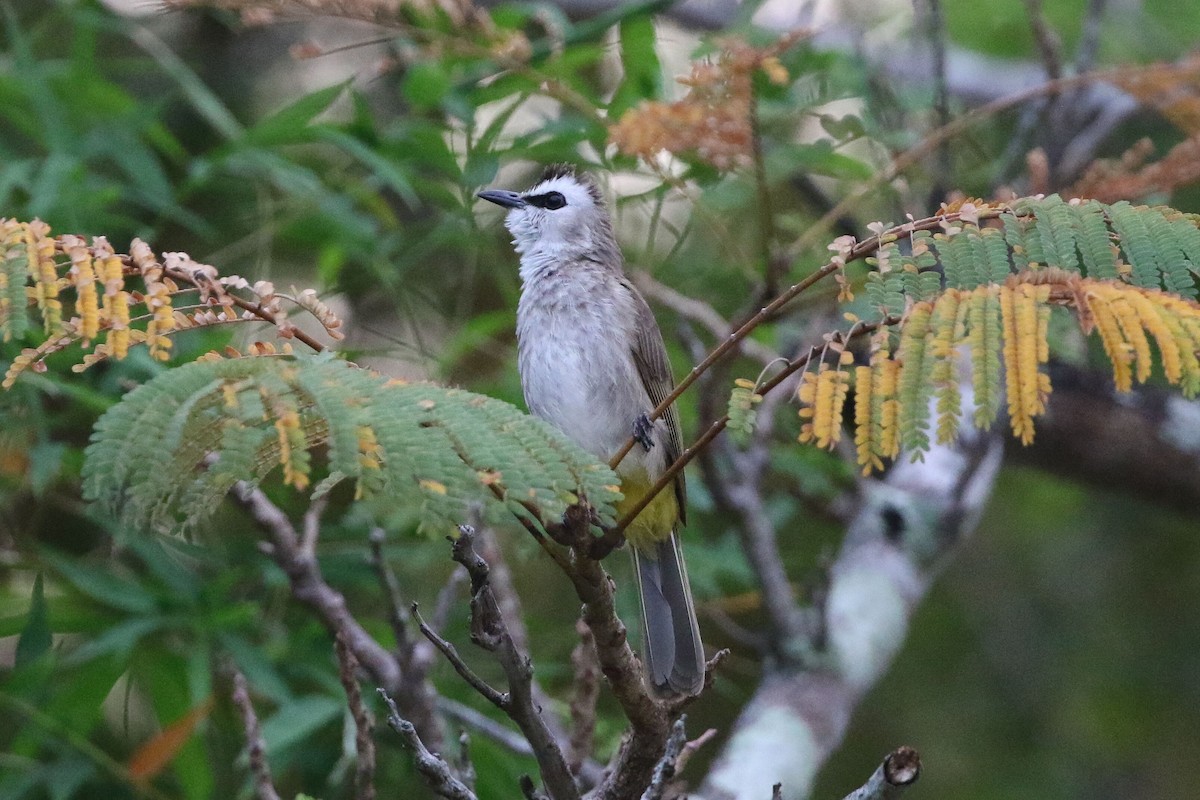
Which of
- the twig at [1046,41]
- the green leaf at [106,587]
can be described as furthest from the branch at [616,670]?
the twig at [1046,41]

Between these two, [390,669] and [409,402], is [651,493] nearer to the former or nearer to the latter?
[409,402]

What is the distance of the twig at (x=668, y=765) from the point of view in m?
2.21

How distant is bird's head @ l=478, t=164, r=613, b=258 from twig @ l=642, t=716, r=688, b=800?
185 centimetres

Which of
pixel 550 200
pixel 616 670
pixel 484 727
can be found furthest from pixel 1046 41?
pixel 616 670

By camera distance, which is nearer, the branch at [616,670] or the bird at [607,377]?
the branch at [616,670]

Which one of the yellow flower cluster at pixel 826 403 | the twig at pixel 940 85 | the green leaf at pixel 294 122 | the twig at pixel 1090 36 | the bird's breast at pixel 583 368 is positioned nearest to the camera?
the yellow flower cluster at pixel 826 403

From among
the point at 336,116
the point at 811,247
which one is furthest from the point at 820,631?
the point at 336,116

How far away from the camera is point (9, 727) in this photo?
14.1ft

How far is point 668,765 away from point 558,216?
6.84 ft

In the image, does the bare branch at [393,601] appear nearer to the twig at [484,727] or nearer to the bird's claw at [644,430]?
the twig at [484,727]

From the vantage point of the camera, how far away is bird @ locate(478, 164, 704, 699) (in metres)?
3.43

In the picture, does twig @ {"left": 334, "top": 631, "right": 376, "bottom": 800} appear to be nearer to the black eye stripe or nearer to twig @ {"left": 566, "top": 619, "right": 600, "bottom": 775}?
twig @ {"left": 566, "top": 619, "right": 600, "bottom": 775}

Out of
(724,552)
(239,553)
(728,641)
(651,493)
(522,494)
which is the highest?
(522,494)

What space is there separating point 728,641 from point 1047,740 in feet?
4.85
